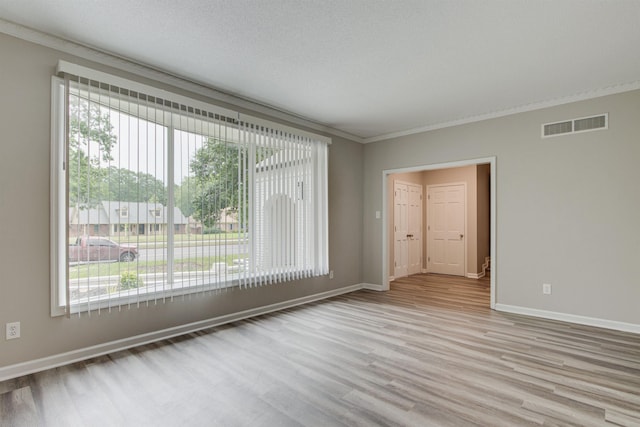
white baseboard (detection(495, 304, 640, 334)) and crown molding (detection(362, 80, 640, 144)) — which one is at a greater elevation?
crown molding (detection(362, 80, 640, 144))

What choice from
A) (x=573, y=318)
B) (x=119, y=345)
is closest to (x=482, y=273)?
(x=573, y=318)

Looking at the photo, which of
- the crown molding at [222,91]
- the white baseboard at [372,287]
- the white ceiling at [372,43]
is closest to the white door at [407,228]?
the white baseboard at [372,287]

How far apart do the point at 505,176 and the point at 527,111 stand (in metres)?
0.90

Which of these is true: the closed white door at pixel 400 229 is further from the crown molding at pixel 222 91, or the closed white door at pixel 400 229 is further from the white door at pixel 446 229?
the crown molding at pixel 222 91

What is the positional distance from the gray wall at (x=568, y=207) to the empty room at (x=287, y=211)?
0.02 m

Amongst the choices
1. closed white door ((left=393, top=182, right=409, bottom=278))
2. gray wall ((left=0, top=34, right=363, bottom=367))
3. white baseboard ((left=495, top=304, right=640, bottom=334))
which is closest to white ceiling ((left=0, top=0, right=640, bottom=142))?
gray wall ((left=0, top=34, right=363, bottom=367))

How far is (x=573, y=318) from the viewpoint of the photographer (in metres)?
3.91

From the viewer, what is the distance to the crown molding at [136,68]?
2.60m

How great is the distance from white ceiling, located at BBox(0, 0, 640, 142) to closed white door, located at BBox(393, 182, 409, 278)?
298 centimetres

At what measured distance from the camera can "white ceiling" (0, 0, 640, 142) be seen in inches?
92.0

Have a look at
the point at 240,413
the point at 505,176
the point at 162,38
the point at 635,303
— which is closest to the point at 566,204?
the point at 505,176

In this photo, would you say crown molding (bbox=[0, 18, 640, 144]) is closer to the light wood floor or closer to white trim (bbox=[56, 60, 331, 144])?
white trim (bbox=[56, 60, 331, 144])

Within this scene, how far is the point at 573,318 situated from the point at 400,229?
3.45m

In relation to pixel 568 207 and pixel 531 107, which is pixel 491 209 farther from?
pixel 531 107
